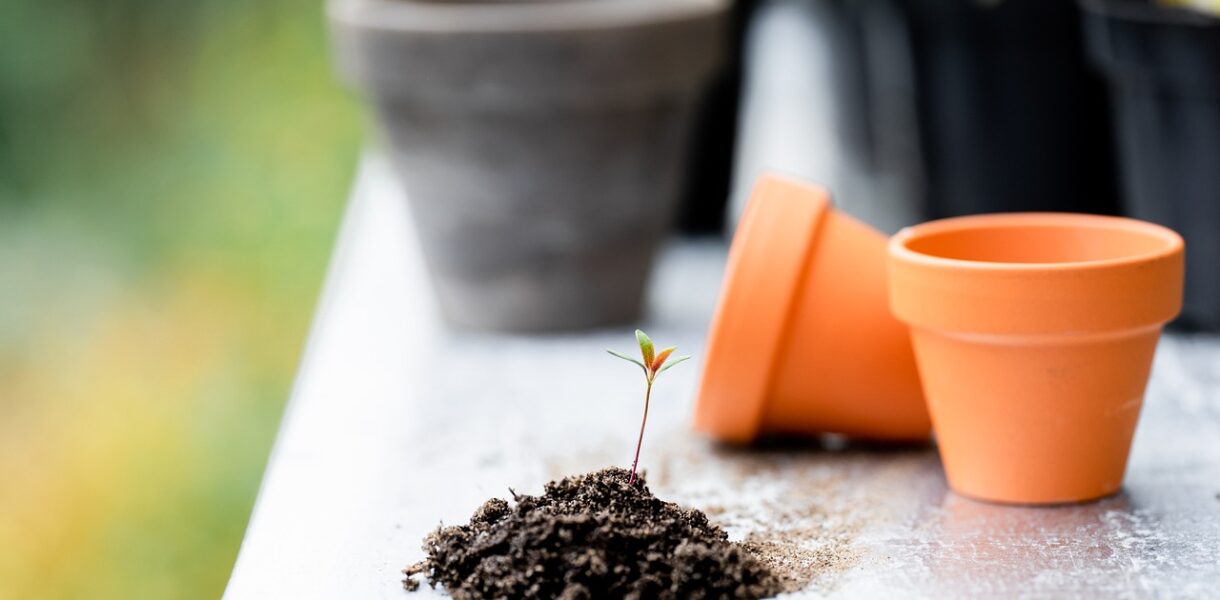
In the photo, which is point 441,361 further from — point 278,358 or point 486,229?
point 278,358

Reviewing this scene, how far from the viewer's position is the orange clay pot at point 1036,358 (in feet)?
2.76

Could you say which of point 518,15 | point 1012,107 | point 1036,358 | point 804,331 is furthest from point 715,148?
point 1036,358

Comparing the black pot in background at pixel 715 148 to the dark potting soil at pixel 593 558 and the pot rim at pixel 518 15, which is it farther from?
the dark potting soil at pixel 593 558

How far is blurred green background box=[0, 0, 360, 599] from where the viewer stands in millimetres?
2213

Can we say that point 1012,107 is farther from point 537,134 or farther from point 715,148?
point 537,134

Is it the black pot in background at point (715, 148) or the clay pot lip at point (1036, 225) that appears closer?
the clay pot lip at point (1036, 225)

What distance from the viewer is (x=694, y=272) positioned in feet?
5.54

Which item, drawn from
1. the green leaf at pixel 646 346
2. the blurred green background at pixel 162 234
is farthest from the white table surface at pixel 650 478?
the blurred green background at pixel 162 234

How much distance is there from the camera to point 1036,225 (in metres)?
1.00

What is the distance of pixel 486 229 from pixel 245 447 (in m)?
1.02

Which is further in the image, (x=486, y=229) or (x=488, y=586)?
(x=486, y=229)

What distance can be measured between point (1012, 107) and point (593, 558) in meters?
0.99

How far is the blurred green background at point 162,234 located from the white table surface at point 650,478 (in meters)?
0.87

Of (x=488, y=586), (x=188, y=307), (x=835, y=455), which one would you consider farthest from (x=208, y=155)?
(x=488, y=586)
